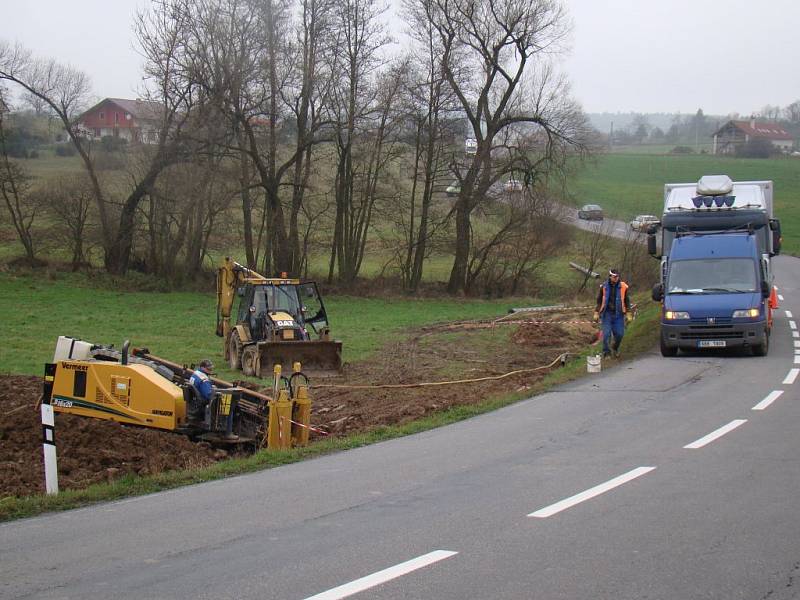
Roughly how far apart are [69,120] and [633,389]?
129 ft

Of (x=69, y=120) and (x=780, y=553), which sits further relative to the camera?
(x=69, y=120)

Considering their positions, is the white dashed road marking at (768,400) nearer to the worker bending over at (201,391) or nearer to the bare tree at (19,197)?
the worker bending over at (201,391)

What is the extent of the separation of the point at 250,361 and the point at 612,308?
8434mm

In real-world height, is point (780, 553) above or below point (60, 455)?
above

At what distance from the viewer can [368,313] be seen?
3950cm

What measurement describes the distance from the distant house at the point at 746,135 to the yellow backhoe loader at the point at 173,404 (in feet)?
356

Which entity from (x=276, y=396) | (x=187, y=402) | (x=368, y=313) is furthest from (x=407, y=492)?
(x=368, y=313)

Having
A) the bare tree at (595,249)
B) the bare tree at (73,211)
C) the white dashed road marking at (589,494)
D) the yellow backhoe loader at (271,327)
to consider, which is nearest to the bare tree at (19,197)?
the bare tree at (73,211)

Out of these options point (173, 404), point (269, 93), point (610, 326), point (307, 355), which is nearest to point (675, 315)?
point (610, 326)

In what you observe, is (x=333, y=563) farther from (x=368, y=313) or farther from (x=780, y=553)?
(x=368, y=313)

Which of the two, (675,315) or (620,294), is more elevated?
(620,294)

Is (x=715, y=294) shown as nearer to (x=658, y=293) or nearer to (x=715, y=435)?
(x=658, y=293)

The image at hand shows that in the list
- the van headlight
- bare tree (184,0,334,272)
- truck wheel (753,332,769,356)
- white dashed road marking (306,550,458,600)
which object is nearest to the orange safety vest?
the van headlight

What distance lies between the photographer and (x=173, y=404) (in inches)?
518
